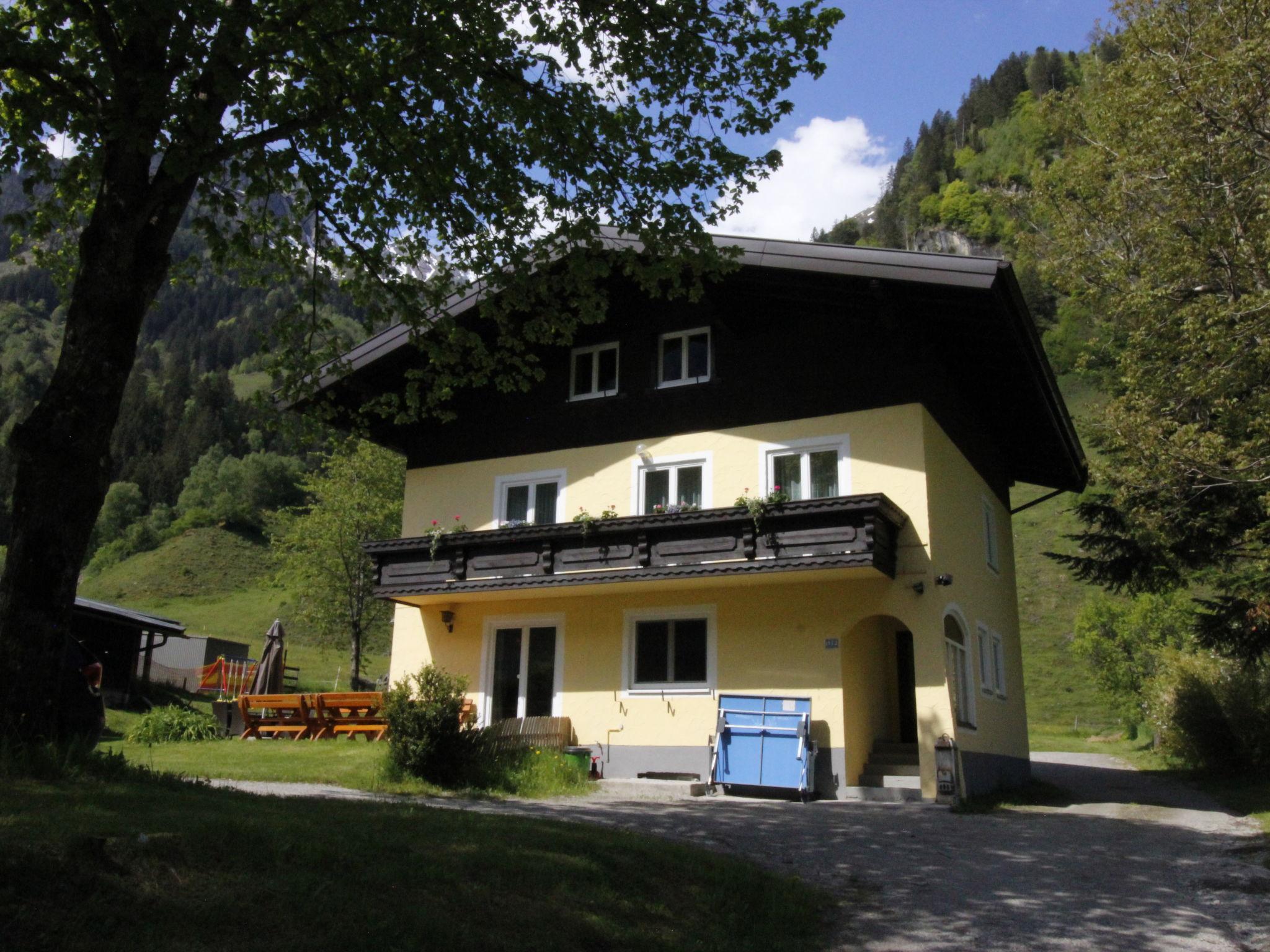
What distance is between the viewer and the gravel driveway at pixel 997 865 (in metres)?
6.63

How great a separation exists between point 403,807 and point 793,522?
26.7 feet

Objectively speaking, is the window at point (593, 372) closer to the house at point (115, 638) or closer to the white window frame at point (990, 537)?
the white window frame at point (990, 537)

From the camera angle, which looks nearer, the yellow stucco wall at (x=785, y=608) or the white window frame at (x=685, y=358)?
the yellow stucco wall at (x=785, y=608)

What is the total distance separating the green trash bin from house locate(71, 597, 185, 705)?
17827mm

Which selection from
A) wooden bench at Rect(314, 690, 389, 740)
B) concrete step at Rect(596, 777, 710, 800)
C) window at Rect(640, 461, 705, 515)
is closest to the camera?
concrete step at Rect(596, 777, 710, 800)

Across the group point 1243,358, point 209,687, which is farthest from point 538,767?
point 209,687

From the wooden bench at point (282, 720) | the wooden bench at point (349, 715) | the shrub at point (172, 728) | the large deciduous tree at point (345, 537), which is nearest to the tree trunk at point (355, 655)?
the large deciduous tree at point (345, 537)

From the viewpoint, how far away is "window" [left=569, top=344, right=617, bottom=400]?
739 inches

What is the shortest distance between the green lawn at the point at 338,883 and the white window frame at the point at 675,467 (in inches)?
380

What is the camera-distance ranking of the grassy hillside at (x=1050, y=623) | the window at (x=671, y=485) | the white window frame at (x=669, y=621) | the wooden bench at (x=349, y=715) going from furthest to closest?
1. the grassy hillside at (x=1050, y=623)
2. the wooden bench at (x=349, y=715)
3. the window at (x=671, y=485)
4. the white window frame at (x=669, y=621)

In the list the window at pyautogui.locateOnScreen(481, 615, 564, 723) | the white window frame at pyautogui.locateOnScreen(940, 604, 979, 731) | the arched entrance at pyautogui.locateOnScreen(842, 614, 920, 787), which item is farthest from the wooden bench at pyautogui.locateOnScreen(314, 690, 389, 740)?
the white window frame at pyautogui.locateOnScreen(940, 604, 979, 731)

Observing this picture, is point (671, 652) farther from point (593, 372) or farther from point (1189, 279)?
point (1189, 279)

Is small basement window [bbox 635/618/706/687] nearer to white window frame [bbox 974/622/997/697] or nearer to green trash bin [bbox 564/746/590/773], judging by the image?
green trash bin [bbox 564/746/590/773]

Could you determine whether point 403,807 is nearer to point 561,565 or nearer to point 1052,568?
point 561,565
